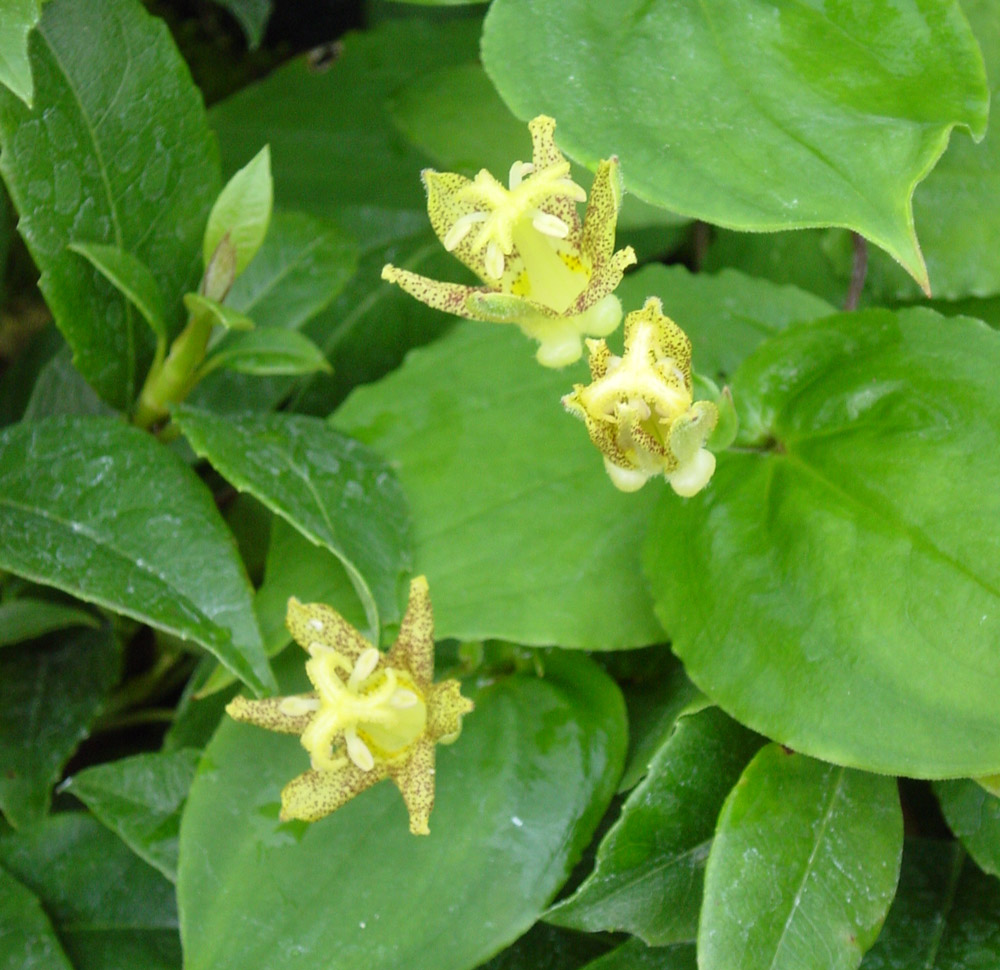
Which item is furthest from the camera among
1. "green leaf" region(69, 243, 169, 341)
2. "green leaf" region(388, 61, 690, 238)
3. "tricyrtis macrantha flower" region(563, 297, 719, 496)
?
"green leaf" region(388, 61, 690, 238)

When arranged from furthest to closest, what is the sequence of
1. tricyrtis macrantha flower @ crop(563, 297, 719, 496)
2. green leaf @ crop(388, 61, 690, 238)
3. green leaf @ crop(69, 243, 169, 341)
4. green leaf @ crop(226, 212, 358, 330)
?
green leaf @ crop(388, 61, 690, 238), green leaf @ crop(226, 212, 358, 330), green leaf @ crop(69, 243, 169, 341), tricyrtis macrantha flower @ crop(563, 297, 719, 496)

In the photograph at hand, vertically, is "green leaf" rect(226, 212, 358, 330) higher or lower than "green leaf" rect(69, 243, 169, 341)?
lower

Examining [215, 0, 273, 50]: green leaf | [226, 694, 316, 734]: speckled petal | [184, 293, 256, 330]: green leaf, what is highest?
[215, 0, 273, 50]: green leaf

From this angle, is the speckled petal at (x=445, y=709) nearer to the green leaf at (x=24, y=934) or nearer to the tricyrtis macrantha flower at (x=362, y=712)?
the tricyrtis macrantha flower at (x=362, y=712)

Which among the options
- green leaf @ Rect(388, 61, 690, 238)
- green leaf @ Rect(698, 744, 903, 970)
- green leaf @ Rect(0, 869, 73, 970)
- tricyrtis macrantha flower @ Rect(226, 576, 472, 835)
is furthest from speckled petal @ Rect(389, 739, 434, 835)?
green leaf @ Rect(388, 61, 690, 238)

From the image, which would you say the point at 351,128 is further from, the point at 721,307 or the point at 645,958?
the point at 645,958

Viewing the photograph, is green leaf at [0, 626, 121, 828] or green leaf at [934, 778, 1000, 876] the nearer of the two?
green leaf at [934, 778, 1000, 876]

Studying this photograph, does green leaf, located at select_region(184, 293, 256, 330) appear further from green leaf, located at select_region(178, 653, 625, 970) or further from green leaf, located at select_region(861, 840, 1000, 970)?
green leaf, located at select_region(861, 840, 1000, 970)
